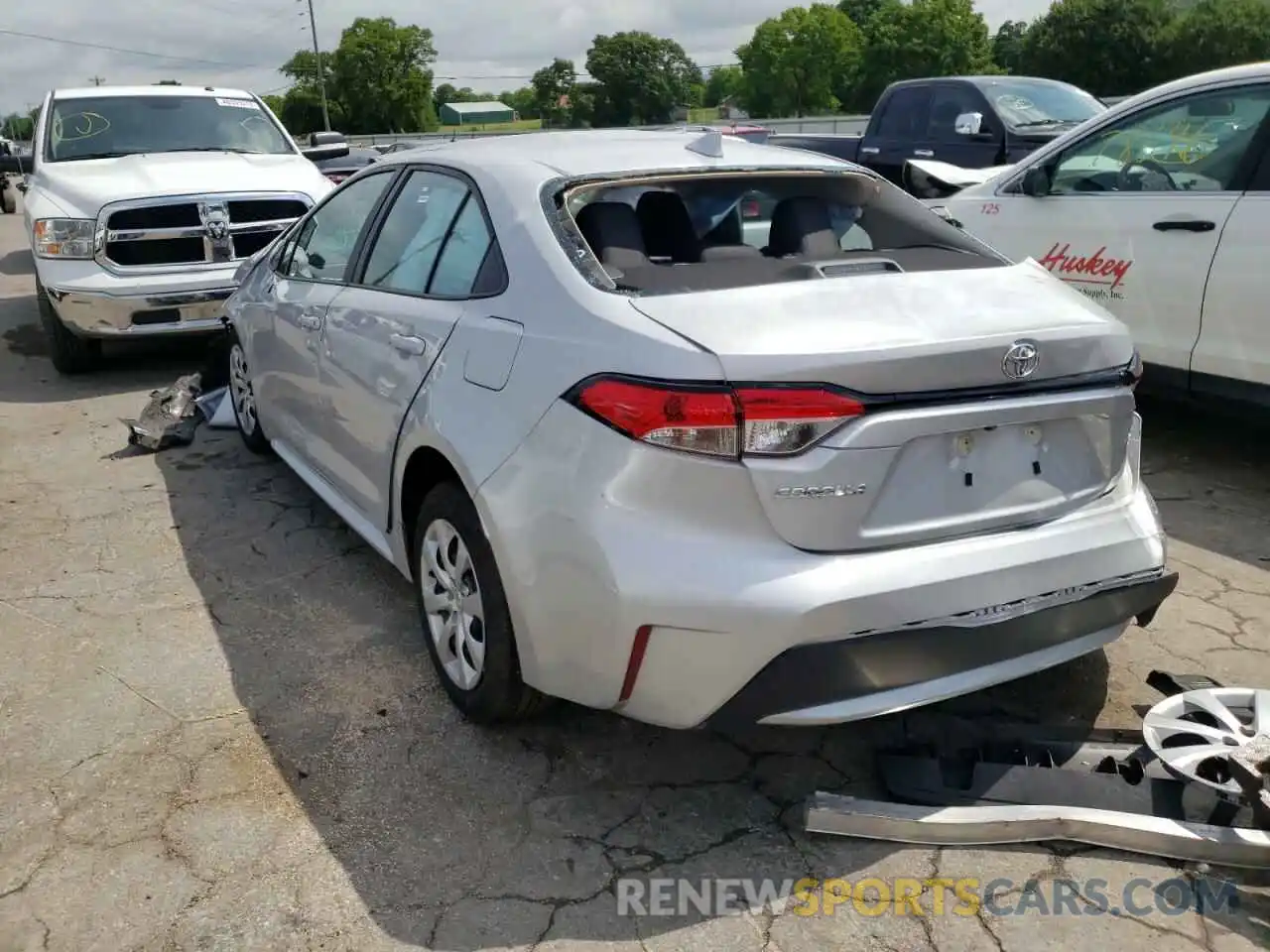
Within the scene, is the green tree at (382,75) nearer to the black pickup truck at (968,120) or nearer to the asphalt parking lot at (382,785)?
the black pickup truck at (968,120)

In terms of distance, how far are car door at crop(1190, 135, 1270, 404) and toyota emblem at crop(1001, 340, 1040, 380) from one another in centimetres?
264

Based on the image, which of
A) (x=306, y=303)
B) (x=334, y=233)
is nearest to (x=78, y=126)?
(x=334, y=233)

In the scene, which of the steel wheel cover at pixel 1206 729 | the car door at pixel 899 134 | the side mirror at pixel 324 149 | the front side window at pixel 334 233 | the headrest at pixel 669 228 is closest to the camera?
the steel wheel cover at pixel 1206 729

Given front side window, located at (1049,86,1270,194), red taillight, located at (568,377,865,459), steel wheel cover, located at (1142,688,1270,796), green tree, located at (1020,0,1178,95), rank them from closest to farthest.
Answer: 1. red taillight, located at (568,377,865,459)
2. steel wheel cover, located at (1142,688,1270,796)
3. front side window, located at (1049,86,1270,194)
4. green tree, located at (1020,0,1178,95)

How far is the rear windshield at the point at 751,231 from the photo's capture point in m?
2.88

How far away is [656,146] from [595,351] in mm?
1249

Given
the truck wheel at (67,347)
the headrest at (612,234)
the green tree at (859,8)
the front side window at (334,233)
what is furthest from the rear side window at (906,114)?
the green tree at (859,8)

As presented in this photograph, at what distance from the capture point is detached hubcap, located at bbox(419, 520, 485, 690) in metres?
3.01

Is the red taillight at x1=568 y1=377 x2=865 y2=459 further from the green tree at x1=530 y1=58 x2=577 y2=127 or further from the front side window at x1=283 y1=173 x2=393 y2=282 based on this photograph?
the green tree at x1=530 y1=58 x2=577 y2=127

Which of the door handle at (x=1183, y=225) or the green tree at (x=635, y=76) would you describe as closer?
the door handle at (x=1183, y=225)

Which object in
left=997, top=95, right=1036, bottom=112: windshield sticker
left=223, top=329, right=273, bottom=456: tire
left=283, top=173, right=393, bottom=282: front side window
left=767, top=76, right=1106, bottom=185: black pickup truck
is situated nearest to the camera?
left=283, top=173, right=393, bottom=282: front side window

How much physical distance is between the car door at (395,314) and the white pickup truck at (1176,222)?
3338mm

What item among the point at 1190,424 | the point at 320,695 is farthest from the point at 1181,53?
the point at 320,695

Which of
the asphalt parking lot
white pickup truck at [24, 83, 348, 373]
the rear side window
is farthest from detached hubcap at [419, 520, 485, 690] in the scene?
the rear side window
